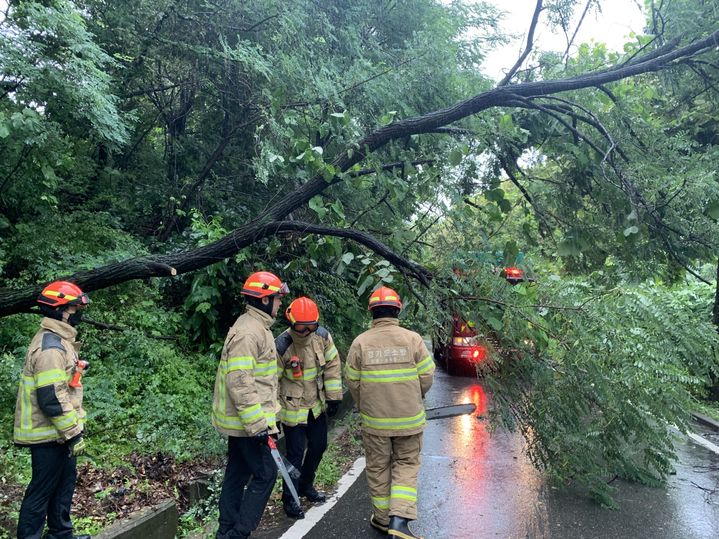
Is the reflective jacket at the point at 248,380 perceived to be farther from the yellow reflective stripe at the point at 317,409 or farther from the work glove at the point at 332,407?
the work glove at the point at 332,407

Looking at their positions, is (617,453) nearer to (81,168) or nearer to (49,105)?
(49,105)

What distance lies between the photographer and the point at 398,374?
4.24m

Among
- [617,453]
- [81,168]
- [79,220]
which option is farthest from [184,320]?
[617,453]

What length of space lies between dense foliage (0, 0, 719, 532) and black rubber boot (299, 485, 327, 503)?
→ 107cm

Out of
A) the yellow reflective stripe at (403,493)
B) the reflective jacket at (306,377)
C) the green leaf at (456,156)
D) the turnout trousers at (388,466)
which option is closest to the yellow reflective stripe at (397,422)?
the turnout trousers at (388,466)

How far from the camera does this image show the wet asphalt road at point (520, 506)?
4.30 meters

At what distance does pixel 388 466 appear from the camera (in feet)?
14.1

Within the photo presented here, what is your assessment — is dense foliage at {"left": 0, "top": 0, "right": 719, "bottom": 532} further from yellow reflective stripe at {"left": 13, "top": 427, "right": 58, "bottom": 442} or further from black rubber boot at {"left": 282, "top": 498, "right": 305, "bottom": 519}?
yellow reflective stripe at {"left": 13, "top": 427, "right": 58, "bottom": 442}

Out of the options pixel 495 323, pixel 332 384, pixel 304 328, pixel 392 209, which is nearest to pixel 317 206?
pixel 392 209

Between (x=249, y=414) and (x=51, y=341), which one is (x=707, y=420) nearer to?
(x=249, y=414)

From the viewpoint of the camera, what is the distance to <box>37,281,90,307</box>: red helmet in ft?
12.0

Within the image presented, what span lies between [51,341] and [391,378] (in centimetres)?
250

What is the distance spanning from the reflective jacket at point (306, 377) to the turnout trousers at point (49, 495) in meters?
1.73

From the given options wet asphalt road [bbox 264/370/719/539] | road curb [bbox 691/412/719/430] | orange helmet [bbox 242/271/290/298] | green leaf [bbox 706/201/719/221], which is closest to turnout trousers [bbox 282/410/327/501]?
wet asphalt road [bbox 264/370/719/539]
